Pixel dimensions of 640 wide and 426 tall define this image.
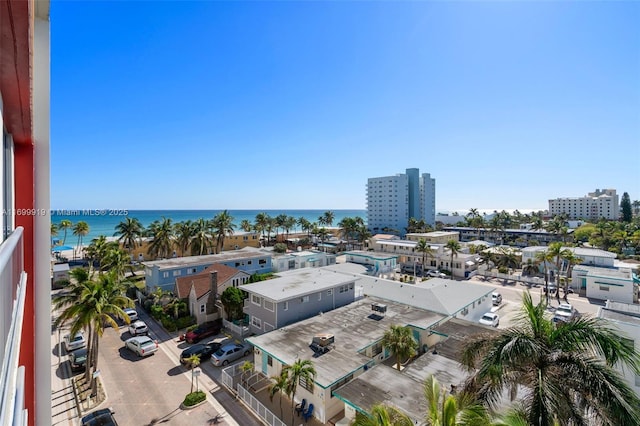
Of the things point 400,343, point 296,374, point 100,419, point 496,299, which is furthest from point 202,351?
point 496,299

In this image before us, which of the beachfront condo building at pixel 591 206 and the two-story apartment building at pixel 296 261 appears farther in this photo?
the beachfront condo building at pixel 591 206

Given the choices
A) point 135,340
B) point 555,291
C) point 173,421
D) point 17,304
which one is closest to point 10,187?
point 17,304

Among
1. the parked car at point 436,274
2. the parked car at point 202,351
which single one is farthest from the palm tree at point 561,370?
the parked car at point 436,274

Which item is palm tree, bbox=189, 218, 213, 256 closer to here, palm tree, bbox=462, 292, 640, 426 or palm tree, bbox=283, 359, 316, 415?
palm tree, bbox=283, 359, 316, 415

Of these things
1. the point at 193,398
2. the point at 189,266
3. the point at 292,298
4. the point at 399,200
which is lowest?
the point at 193,398

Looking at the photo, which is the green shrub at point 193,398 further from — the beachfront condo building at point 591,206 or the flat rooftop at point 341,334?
the beachfront condo building at point 591,206

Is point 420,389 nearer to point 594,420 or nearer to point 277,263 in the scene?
point 594,420

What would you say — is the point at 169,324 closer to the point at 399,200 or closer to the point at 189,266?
the point at 189,266
